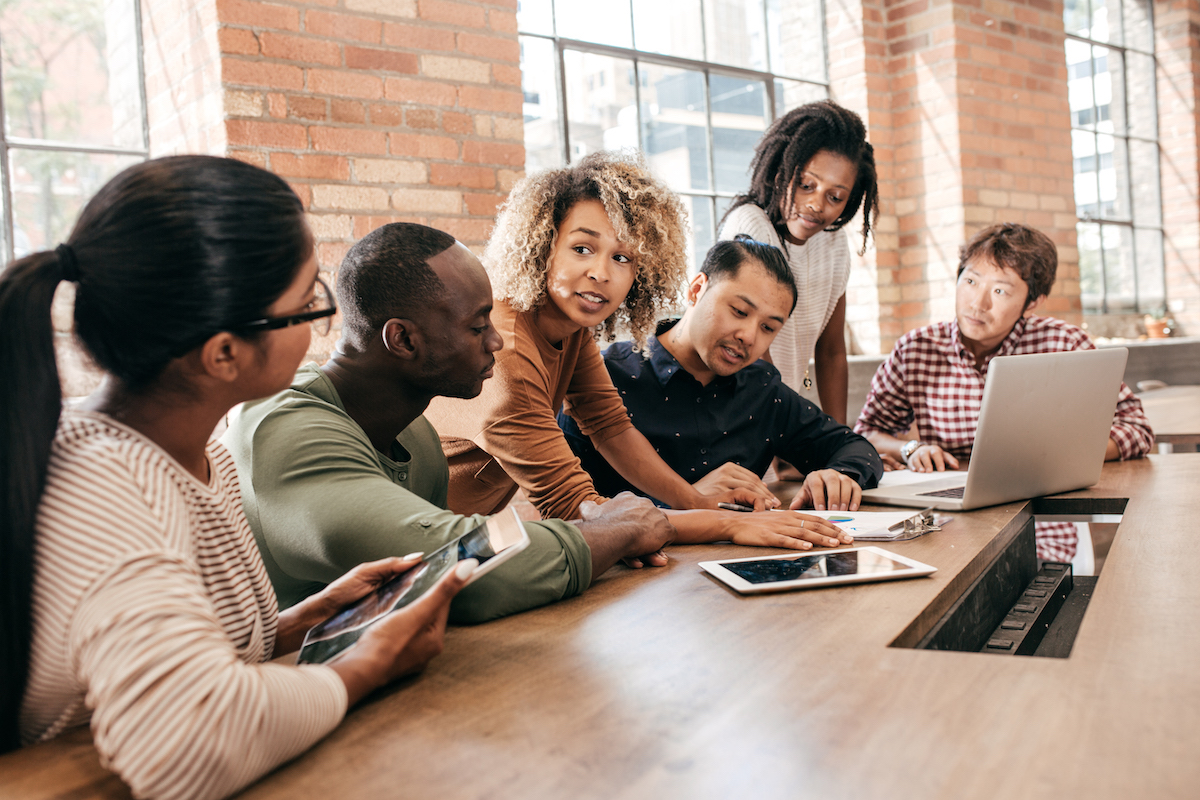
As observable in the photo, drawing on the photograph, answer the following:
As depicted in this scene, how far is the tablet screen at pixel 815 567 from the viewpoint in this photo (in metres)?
1.10

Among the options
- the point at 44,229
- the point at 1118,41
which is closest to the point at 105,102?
the point at 44,229

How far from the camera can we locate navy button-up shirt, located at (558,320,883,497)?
1982 mm

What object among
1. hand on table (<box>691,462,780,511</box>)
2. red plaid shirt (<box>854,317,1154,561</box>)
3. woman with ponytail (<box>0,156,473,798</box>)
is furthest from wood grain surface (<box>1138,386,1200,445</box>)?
woman with ponytail (<box>0,156,473,798</box>)

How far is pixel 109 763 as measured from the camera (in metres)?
0.63

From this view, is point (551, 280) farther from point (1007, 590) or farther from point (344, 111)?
point (344, 111)

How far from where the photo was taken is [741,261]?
6.29 feet

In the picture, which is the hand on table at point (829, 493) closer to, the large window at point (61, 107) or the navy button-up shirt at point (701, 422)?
the navy button-up shirt at point (701, 422)

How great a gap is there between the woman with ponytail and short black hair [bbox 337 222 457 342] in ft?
1.23

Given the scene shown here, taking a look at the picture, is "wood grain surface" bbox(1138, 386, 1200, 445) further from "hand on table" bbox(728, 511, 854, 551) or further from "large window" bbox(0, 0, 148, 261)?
"large window" bbox(0, 0, 148, 261)

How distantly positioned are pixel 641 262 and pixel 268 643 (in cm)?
110

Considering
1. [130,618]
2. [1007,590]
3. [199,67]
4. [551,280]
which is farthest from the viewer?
[199,67]

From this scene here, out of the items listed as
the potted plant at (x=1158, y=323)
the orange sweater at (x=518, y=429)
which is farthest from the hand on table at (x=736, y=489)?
the potted plant at (x=1158, y=323)

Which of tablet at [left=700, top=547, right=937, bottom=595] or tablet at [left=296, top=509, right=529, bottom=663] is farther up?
tablet at [left=296, top=509, right=529, bottom=663]

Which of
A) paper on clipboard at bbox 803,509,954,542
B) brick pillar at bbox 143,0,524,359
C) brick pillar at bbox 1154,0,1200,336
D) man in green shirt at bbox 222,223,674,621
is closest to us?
man in green shirt at bbox 222,223,674,621
